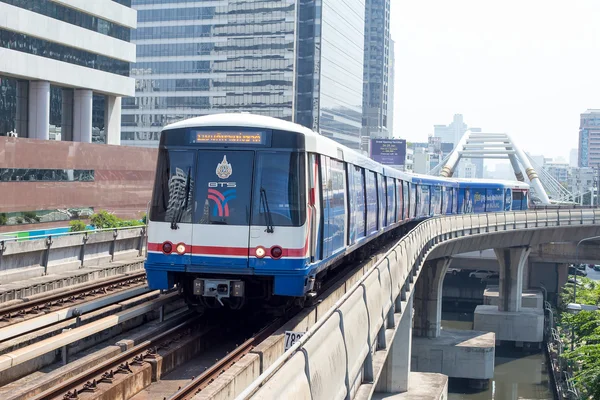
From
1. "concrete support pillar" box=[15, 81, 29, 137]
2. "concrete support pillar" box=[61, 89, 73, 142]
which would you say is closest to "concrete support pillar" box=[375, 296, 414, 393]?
Answer: "concrete support pillar" box=[15, 81, 29, 137]

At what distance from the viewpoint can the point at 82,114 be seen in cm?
4678

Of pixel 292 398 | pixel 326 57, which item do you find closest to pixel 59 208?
pixel 292 398

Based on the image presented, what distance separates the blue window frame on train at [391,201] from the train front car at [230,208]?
13.0m

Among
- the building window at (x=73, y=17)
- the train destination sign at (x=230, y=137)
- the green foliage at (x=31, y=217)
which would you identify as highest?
the building window at (x=73, y=17)

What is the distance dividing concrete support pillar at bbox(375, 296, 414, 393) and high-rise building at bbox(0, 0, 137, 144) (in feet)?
70.6

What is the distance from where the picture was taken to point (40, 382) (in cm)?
1018

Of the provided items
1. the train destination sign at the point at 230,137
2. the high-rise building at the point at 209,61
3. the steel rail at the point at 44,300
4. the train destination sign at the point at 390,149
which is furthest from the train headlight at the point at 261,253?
the train destination sign at the point at 390,149

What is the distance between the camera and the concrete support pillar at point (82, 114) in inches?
1837

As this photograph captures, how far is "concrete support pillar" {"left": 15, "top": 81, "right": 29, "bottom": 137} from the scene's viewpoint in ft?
140

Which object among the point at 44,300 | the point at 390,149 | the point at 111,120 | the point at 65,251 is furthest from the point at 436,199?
the point at 390,149

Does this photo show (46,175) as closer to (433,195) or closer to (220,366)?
(433,195)

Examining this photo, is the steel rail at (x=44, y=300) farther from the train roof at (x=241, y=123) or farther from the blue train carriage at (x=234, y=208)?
the train roof at (x=241, y=123)

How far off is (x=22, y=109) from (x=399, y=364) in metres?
23.4

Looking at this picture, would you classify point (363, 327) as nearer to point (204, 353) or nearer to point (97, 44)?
point (204, 353)
